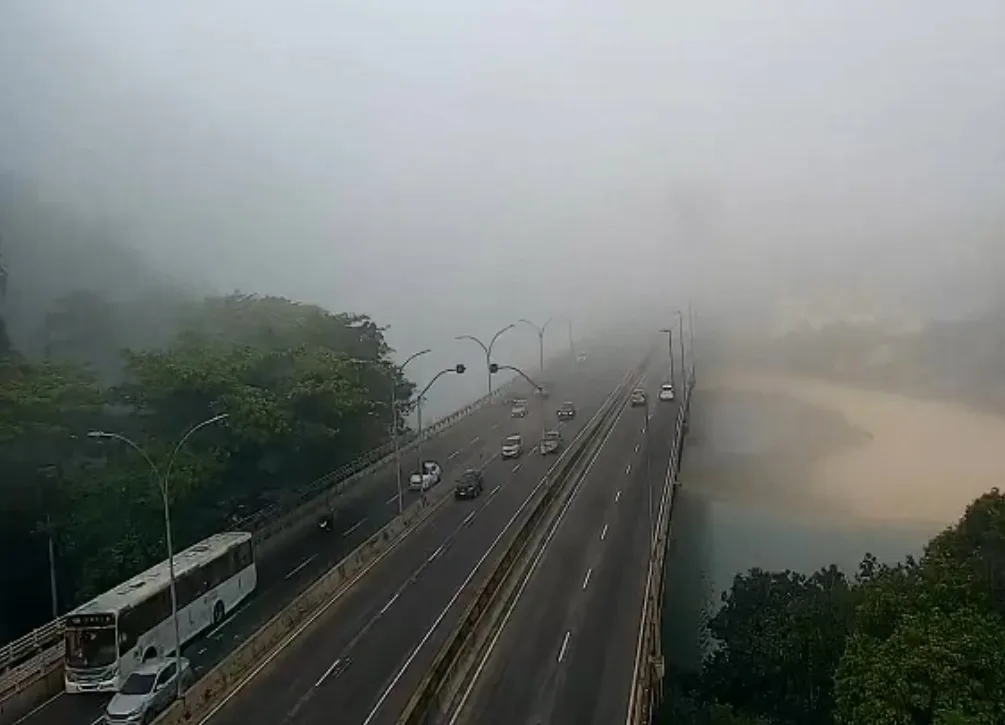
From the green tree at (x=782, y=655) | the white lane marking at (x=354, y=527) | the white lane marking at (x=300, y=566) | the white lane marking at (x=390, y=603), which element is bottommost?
the green tree at (x=782, y=655)

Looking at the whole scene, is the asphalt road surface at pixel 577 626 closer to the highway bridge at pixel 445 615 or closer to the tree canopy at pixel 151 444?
the highway bridge at pixel 445 615

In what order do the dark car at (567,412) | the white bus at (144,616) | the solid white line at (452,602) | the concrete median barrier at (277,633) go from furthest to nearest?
the dark car at (567,412) → the white bus at (144,616) → the solid white line at (452,602) → the concrete median barrier at (277,633)

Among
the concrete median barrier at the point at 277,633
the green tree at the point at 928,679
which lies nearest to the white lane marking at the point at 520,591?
the concrete median barrier at the point at 277,633

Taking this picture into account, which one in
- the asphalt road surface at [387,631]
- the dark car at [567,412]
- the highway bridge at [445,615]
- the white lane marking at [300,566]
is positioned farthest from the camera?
the dark car at [567,412]

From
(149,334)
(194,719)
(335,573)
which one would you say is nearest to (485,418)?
(149,334)

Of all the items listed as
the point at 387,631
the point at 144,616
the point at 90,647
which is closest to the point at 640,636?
the point at 387,631

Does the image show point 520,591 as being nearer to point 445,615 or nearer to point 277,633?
point 445,615

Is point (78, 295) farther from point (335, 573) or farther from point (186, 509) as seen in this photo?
point (335, 573)

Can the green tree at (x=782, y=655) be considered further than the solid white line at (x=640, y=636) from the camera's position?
Yes
